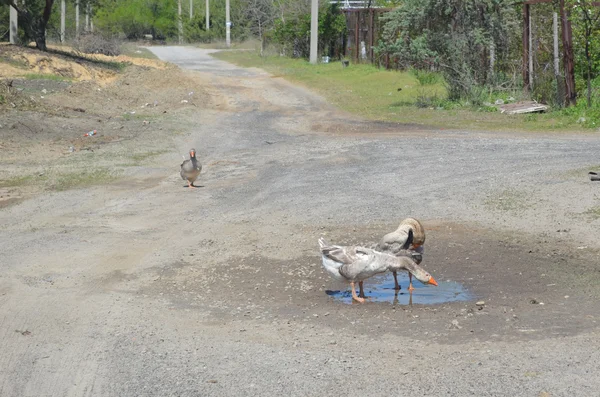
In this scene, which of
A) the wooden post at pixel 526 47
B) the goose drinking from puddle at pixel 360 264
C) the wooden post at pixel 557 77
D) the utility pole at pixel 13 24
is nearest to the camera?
the goose drinking from puddle at pixel 360 264

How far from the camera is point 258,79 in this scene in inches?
1396

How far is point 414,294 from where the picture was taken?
881 cm

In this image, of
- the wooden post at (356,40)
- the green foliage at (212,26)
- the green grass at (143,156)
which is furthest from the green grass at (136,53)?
the green grass at (143,156)

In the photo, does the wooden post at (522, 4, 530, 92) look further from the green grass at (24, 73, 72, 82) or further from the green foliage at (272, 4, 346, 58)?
the green foliage at (272, 4, 346, 58)

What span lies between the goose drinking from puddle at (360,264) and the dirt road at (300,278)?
0.27 m

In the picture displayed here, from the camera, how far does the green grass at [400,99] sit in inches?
810

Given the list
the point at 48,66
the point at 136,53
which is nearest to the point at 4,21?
the point at 136,53

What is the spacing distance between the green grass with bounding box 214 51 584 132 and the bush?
11159 mm

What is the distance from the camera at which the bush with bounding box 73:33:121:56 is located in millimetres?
47156

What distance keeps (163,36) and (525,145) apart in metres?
78.7

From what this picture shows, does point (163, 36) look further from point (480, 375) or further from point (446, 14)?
point (480, 375)

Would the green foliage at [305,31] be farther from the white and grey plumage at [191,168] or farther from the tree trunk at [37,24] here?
the white and grey plumage at [191,168]

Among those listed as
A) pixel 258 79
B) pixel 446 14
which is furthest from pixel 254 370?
pixel 258 79

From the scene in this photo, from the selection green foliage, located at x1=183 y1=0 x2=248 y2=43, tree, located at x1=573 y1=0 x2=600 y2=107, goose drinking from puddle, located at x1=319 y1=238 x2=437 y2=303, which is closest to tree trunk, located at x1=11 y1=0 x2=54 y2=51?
tree, located at x1=573 y1=0 x2=600 y2=107
